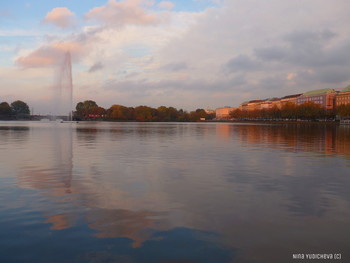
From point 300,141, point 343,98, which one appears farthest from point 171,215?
point 343,98

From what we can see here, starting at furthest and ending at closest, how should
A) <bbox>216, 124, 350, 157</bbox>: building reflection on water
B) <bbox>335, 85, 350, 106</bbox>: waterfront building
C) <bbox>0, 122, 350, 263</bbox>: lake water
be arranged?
<bbox>335, 85, 350, 106</bbox>: waterfront building
<bbox>216, 124, 350, 157</bbox>: building reflection on water
<bbox>0, 122, 350, 263</bbox>: lake water

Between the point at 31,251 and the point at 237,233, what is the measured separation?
415cm

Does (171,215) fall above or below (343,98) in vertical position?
below

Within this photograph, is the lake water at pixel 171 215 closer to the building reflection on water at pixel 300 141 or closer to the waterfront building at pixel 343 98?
the building reflection on water at pixel 300 141

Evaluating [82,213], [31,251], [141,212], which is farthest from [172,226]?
[31,251]

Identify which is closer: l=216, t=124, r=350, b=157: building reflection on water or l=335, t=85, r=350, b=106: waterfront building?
l=216, t=124, r=350, b=157: building reflection on water

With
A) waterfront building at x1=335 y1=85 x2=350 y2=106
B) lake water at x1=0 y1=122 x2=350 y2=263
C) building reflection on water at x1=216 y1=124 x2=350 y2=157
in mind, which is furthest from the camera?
waterfront building at x1=335 y1=85 x2=350 y2=106

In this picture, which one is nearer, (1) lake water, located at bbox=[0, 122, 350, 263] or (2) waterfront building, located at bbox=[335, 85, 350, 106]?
(1) lake water, located at bbox=[0, 122, 350, 263]

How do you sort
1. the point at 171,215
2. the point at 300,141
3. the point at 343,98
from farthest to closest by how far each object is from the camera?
the point at 343,98
the point at 300,141
the point at 171,215

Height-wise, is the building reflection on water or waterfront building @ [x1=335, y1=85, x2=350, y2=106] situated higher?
waterfront building @ [x1=335, y1=85, x2=350, y2=106]

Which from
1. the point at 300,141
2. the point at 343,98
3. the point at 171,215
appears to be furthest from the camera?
the point at 343,98

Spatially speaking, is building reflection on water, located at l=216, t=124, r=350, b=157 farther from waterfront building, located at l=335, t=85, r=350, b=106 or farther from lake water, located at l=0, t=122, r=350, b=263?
waterfront building, located at l=335, t=85, r=350, b=106

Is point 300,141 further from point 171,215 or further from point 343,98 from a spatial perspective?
point 343,98

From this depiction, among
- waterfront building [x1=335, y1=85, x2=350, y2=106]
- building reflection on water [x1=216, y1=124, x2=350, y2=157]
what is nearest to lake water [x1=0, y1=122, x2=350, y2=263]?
building reflection on water [x1=216, y1=124, x2=350, y2=157]
